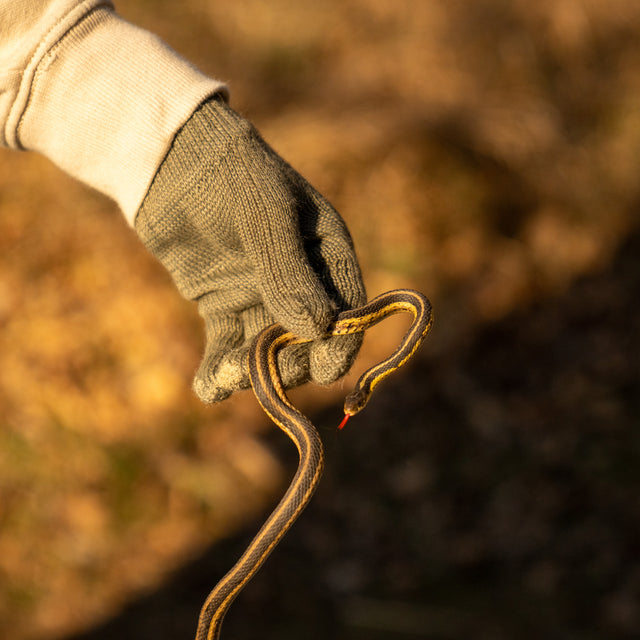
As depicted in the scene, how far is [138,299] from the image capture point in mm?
8297

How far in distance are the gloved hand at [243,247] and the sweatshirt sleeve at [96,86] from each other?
120 millimetres

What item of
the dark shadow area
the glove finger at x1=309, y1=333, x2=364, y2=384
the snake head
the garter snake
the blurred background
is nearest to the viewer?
the garter snake

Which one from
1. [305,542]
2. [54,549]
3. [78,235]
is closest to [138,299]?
[78,235]

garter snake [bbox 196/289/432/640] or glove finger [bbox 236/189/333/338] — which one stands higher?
glove finger [bbox 236/189/333/338]

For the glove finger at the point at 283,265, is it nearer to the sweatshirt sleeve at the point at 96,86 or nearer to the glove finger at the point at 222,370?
the glove finger at the point at 222,370

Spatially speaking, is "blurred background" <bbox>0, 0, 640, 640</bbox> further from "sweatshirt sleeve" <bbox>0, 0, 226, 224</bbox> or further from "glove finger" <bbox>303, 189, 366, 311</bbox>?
"sweatshirt sleeve" <bbox>0, 0, 226, 224</bbox>

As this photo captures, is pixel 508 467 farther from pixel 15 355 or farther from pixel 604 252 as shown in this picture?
pixel 15 355

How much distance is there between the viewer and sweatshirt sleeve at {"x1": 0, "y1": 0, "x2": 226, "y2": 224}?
10.7ft

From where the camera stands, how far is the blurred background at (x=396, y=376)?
655 cm

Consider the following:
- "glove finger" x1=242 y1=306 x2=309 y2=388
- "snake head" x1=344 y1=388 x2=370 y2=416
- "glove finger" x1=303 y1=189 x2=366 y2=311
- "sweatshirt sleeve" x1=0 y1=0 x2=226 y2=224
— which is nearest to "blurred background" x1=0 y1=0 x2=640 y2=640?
"snake head" x1=344 y1=388 x2=370 y2=416

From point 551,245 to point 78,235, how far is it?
657 centimetres

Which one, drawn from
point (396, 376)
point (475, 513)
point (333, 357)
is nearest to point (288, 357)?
point (333, 357)

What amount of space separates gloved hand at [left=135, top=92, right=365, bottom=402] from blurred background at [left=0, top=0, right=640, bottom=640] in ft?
13.6

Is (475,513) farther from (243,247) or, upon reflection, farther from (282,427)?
(243,247)
